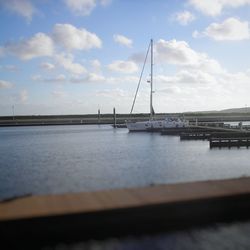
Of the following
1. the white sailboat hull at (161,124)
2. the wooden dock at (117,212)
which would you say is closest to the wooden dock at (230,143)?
the white sailboat hull at (161,124)

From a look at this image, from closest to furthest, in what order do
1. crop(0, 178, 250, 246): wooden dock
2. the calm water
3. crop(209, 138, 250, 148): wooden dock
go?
1. crop(0, 178, 250, 246): wooden dock
2. the calm water
3. crop(209, 138, 250, 148): wooden dock

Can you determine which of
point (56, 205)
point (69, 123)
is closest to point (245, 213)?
point (56, 205)

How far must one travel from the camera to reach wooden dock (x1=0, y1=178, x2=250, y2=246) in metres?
8.36

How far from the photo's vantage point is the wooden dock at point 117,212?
329 inches

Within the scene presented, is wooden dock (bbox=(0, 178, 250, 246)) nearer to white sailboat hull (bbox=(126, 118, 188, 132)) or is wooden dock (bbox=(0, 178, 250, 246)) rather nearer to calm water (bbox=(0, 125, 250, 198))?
calm water (bbox=(0, 125, 250, 198))

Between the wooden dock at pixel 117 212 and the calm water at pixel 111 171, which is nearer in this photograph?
the wooden dock at pixel 117 212

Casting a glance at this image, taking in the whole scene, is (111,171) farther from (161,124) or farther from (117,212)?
(161,124)

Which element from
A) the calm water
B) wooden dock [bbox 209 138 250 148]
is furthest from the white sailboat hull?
the calm water

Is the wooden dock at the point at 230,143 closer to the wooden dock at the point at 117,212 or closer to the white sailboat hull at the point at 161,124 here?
the white sailboat hull at the point at 161,124

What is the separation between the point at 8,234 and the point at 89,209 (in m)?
2.00

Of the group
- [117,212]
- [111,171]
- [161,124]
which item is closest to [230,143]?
[111,171]

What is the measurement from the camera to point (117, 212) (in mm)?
8945

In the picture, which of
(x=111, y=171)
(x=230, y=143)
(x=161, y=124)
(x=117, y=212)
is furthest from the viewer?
(x=161, y=124)

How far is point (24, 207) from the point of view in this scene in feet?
29.2
